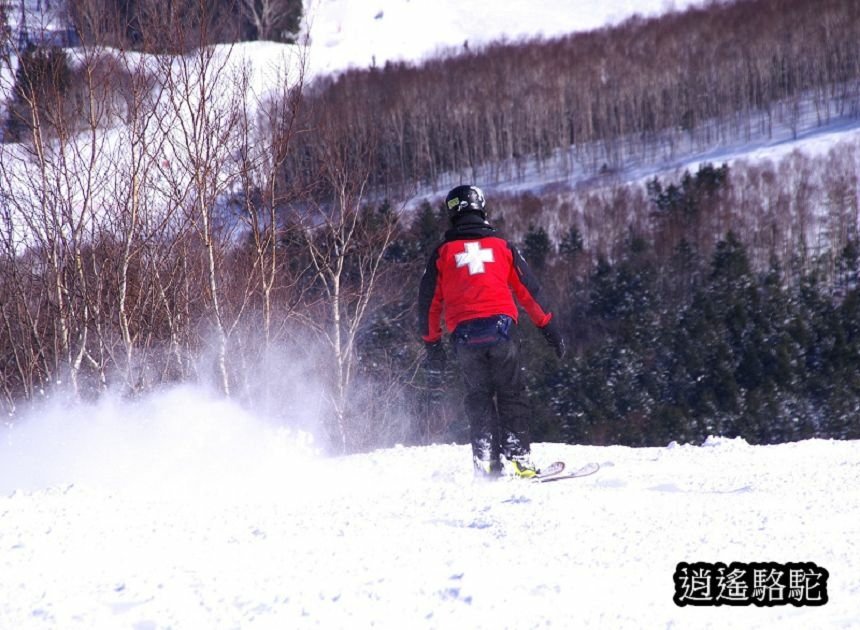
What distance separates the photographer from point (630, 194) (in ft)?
235

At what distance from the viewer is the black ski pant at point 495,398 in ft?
18.4

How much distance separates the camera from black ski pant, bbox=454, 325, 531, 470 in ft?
18.4

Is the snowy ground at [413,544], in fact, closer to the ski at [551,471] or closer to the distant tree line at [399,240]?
the ski at [551,471]

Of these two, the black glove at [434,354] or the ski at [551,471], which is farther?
the black glove at [434,354]

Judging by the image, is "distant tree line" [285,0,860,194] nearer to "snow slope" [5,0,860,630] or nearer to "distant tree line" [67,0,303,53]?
"distant tree line" [67,0,303,53]

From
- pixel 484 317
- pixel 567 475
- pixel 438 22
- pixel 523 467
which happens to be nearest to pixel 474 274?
pixel 484 317

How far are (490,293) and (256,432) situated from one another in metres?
2.60

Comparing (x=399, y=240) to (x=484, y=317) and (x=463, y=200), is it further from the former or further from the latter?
(x=484, y=317)

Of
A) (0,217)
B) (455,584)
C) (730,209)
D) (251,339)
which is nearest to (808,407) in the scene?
(730,209)

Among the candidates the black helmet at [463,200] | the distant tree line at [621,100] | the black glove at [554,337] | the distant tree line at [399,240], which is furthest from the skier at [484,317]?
the distant tree line at [621,100]

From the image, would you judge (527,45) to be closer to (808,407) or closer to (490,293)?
(808,407)

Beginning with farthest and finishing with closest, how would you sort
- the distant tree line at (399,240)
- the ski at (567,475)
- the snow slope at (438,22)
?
the snow slope at (438,22) < the distant tree line at (399,240) < the ski at (567,475)

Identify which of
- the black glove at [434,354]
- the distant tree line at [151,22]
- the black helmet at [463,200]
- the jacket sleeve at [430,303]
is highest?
the distant tree line at [151,22]

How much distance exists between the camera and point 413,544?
368 cm
